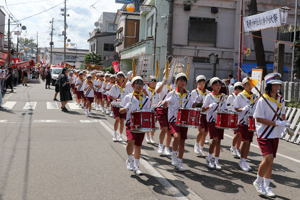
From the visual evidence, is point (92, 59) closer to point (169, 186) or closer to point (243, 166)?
point (243, 166)

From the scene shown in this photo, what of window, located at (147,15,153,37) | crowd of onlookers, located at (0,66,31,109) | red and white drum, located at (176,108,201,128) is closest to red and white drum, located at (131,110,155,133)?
red and white drum, located at (176,108,201,128)

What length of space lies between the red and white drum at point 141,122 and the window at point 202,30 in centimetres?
2280

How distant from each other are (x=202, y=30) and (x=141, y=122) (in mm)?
23403

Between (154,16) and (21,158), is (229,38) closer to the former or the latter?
(154,16)

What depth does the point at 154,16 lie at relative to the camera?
33.1 metres

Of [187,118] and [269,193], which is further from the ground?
[187,118]

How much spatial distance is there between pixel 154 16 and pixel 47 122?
832 inches

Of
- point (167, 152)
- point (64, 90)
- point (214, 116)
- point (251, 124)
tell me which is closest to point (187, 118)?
point (214, 116)

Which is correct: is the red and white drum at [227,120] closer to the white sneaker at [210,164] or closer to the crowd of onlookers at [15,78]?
the white sneaker at [210,164]

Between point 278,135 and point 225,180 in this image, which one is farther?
point 225,180

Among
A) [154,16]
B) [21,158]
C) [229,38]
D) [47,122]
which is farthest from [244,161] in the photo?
[154,16]

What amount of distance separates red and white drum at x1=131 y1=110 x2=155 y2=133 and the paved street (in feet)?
2.83

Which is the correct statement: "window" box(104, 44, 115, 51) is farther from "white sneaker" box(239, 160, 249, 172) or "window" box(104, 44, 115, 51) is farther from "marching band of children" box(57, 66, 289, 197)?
"white sneaker" box(239, 160, 249, 172)

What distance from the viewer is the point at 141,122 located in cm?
684
